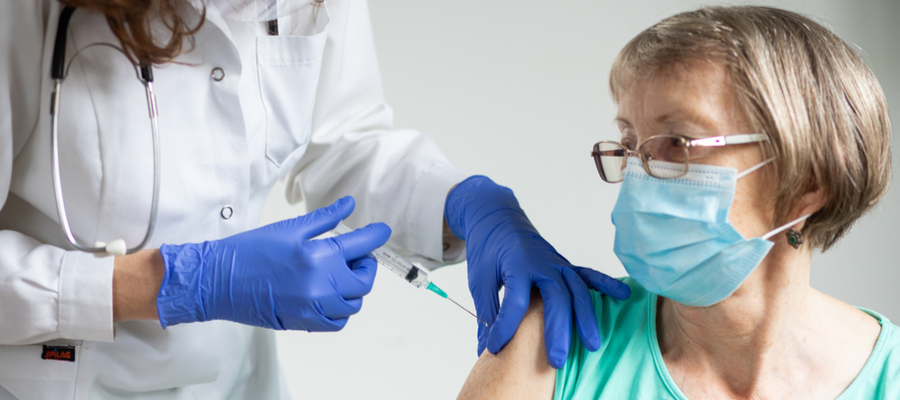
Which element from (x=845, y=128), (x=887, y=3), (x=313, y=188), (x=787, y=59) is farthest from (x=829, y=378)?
(x=887, y=3)

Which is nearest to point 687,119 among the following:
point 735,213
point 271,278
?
point 735,213

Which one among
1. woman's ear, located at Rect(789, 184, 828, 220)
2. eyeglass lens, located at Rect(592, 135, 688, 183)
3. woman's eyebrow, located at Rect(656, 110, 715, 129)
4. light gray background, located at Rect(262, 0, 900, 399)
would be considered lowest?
light gray background, located at Rect(262, 0, 900, 399)

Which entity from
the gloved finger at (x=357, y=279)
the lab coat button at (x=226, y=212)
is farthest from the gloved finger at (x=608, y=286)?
the lab coat button at (x=226, y=212)

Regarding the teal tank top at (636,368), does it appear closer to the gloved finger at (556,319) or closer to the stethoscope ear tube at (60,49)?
the gloved finger at (556,319)

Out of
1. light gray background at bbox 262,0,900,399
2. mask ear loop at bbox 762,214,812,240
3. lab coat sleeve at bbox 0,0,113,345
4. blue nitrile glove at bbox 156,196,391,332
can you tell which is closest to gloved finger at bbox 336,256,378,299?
blue nitrile glove at bbox 156,196,391,332

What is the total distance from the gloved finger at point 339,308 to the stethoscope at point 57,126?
0.33 meters

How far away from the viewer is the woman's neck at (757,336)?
118cm

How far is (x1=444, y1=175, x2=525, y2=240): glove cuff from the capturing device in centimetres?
155

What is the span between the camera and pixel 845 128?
3.59 ft

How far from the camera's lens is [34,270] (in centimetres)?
106

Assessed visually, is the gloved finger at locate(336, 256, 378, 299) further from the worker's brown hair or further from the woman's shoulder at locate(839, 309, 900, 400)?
the woman's shoulder at locate(839, 309, 900, 400)

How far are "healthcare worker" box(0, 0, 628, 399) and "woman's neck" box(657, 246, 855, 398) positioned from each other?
0.18 metres

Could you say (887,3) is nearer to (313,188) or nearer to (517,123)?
(517,123)

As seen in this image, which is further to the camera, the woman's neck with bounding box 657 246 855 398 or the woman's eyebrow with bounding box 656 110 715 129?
the woman's neck with bounding box 657 246 855 398
